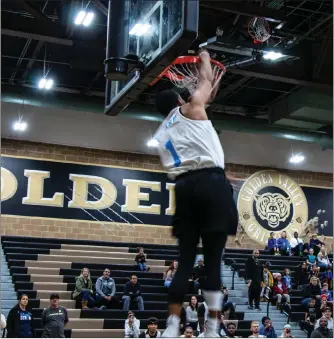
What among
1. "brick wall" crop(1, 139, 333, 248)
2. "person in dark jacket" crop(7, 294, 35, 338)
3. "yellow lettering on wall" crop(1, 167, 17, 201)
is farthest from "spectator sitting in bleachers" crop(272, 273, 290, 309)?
"yellow lettering on wall" crop(1, 167, 17, 201)

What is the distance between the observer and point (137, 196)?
76.3ft

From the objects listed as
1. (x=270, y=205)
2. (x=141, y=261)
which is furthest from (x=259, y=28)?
(x=270, y=205)

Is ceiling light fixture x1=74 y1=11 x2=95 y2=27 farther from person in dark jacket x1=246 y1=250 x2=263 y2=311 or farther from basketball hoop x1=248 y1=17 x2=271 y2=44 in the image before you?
person in dark jacket x1=246 y1=250 x2=263 y2=311

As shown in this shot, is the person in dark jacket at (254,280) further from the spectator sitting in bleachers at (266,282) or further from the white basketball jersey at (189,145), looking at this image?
the white basketball jersey at (189,145)

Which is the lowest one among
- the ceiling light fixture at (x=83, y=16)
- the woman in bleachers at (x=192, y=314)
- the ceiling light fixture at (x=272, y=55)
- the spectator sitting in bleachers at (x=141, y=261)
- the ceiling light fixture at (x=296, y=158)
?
the woman in bleachers at (x=192, y=314)

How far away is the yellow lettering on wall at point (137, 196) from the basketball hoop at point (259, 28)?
8638 mm

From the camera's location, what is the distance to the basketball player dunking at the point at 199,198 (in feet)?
14.2

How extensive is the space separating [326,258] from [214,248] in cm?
1840

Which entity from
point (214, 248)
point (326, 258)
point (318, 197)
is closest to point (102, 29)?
point (326, 258)

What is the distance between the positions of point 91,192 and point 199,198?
18.6m

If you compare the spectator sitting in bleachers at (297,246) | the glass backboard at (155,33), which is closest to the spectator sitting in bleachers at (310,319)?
the spectator sitting in bleachers at (297,246)

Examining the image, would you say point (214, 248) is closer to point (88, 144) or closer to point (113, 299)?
point (113, 299)

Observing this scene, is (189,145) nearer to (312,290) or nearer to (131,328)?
(131,328)

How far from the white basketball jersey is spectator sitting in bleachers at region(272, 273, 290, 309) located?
14.3 metres
